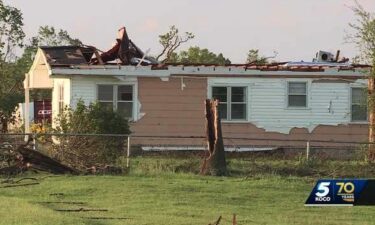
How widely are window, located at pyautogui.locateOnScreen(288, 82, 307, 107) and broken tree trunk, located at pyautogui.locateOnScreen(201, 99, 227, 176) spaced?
7.51m

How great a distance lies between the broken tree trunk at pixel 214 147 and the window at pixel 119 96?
689 cm

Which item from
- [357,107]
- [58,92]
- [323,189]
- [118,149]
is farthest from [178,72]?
[323,189]

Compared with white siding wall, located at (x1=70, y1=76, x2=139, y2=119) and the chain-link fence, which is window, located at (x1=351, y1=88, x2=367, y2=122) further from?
white siding wall, located at (x1=70, y1=76, x2=139, y2=119)

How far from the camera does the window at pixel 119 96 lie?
77.8 feet

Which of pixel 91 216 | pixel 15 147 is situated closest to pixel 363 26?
pixel 15 147

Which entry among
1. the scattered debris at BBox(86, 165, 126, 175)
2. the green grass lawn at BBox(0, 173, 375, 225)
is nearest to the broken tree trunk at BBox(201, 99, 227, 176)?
the green grass lawn at BBox(0, 173, 375, 225)

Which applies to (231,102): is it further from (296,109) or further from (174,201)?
(174,201)

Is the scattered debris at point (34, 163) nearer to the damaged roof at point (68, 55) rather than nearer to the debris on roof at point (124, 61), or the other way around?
the debris on roof at point (124, 61)

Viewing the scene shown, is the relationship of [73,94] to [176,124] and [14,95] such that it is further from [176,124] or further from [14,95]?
[14,95]

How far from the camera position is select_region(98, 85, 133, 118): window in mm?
23703

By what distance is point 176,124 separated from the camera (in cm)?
2392

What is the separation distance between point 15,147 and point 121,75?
23.7ft

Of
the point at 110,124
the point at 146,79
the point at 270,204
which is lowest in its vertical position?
the point at 270,204

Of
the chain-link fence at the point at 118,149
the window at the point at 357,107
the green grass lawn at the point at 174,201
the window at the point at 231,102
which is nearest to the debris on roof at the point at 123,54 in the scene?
the window at the point at 231,102
